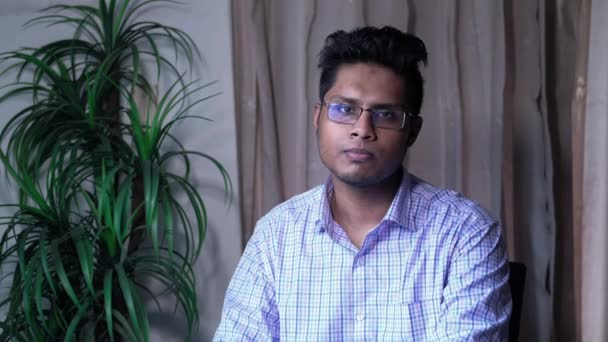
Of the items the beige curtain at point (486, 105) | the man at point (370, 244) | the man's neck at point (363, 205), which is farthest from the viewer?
the beige curtain at point (486, 105)

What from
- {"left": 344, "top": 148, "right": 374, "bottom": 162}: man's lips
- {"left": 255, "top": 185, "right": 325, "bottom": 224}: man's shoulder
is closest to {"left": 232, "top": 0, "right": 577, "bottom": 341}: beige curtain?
{"left": 255, "top": 185, "right": 325, "bottom": 224}: man's shoulder

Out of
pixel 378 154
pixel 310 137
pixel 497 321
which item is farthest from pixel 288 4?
pixel 497 321

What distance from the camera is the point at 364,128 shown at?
4.56 ft

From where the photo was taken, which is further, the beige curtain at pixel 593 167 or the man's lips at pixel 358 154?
the beige curtain at pixel 593 167

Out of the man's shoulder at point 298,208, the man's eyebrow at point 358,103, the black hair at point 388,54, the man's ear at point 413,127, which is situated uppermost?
the black hair at point 388,54

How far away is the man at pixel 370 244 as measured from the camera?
1374 millimetres

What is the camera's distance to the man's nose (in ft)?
4.56

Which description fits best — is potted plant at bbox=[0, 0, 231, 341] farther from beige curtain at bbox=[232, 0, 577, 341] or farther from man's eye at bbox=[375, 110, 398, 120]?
man's eye at bbox=[375, 110, 398, 120]

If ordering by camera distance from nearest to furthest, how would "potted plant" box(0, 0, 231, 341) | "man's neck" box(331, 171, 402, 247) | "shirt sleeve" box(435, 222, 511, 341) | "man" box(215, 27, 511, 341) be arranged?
"shirt sleeve" box(435, 222, 511, 341), "man" box(215, 27, 511, 341), "man's neck" box(331, 171, 402, 247), "potted plant" box(0, 0, 231, 341)

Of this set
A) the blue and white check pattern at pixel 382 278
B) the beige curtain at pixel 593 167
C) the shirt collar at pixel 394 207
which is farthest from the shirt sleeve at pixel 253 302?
the beige curtain at pixel 593 167

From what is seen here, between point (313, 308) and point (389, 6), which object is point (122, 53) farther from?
point (313, 308)

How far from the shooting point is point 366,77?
1.45 metres

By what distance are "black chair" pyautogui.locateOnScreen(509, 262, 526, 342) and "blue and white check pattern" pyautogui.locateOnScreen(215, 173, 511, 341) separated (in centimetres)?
10

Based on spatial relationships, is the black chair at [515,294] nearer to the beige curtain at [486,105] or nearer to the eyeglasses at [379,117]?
the eyeglasses at [379,117]
